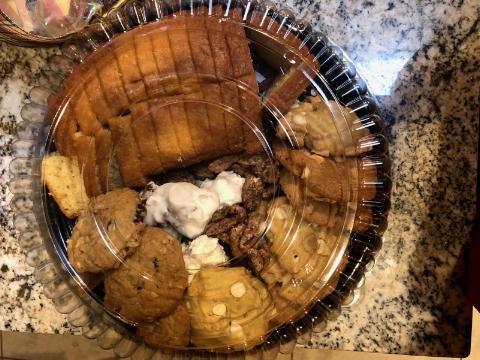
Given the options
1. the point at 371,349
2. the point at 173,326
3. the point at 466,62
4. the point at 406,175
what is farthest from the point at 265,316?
the point at 466,62

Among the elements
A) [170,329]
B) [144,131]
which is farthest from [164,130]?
[170,329]

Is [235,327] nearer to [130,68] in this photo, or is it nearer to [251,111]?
[251,111]

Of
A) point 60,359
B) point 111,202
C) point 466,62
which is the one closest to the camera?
point 111,202

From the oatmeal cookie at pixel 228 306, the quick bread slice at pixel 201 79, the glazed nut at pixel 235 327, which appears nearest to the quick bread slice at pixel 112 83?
the quick bread slice at pixel 201 79

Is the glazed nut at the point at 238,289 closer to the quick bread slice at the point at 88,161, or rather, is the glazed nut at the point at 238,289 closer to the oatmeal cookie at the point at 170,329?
the oatmeal cookie at the point at 170,329

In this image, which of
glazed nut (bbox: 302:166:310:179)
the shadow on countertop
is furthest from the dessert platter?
the shadow on countertop

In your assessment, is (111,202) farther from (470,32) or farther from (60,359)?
(470,32)
